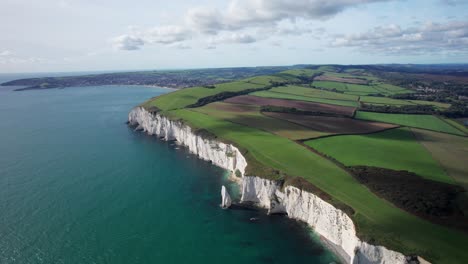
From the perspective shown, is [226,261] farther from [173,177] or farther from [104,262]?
[173,177]

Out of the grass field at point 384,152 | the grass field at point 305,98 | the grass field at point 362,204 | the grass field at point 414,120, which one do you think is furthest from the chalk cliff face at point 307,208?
the grass field at point 305,98

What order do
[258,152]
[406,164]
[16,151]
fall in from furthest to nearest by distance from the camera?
[16,151] < [258,152] < [406,164]

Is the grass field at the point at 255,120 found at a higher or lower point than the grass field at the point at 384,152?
higher

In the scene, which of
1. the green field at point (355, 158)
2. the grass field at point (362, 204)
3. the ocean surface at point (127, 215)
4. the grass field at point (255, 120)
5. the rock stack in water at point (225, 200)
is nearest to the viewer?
the grass field at point (362, 204)

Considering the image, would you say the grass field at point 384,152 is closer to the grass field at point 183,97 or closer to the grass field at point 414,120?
the grass field at point 414,120

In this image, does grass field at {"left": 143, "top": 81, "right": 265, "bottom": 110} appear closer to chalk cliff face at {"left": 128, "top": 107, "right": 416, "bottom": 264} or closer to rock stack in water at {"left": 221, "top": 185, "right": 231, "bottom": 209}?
chalk cliff face at {"left": 128, "top": 107, "right": 416, "bottom": 264}

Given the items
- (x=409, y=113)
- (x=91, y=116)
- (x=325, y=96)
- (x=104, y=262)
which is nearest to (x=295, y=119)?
(x=409, y=113)
